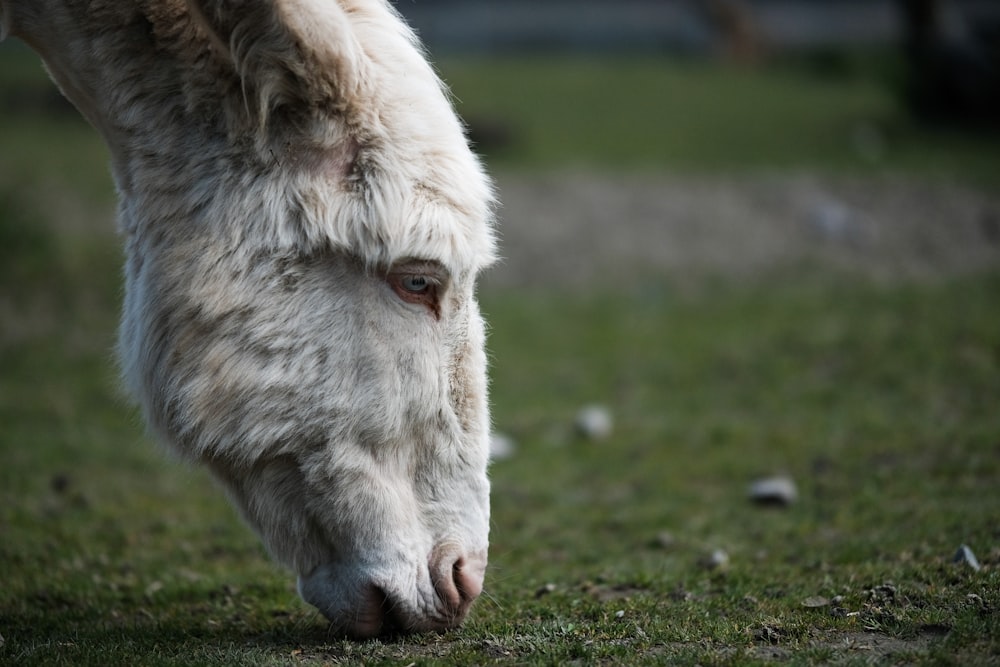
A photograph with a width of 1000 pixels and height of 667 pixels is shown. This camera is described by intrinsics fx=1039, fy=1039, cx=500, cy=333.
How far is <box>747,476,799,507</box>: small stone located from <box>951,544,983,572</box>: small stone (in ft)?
5.66

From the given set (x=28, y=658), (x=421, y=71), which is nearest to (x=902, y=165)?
(x=421, y=71)

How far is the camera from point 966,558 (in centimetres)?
400

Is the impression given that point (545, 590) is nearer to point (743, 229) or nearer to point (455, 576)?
point (455, 576)

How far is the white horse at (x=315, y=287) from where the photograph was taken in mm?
3154

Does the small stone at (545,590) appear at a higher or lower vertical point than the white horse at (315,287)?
lower

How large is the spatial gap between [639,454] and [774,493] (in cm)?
135

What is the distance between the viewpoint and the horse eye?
3.23m

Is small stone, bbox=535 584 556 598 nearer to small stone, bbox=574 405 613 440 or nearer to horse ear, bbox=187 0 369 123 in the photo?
horse ear, bbox=187 0 369 123

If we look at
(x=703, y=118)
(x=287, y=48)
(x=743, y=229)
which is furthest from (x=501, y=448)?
(x=703, y=118)

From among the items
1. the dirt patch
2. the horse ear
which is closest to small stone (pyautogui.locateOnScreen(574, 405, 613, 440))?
the dirt patch

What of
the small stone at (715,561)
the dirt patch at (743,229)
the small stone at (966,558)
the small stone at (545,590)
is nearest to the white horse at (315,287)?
the small stone at (545,590)

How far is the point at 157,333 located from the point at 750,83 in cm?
2276

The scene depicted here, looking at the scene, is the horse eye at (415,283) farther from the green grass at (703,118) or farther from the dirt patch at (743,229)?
the green grass at (703,118)

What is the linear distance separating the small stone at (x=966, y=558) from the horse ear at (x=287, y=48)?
111 inches
